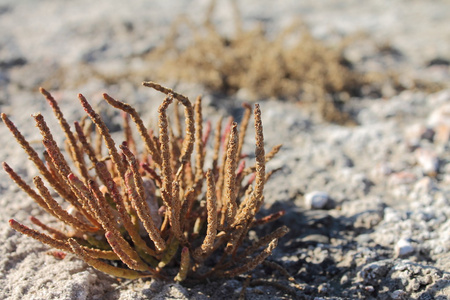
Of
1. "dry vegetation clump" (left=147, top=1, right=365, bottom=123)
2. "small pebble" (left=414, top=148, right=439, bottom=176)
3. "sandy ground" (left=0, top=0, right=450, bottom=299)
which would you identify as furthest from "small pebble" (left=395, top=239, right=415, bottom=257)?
"dry vegetation clump" (left=147, top=1, right=365, bottom=123)

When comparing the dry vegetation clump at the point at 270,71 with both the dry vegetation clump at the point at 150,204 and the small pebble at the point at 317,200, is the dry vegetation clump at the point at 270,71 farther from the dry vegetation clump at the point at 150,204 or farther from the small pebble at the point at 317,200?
the dry vegetation clump at the point at 150,204

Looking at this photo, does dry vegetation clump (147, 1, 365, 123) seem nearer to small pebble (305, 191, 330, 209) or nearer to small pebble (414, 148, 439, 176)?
small pebble (414, 148, 439, 176)

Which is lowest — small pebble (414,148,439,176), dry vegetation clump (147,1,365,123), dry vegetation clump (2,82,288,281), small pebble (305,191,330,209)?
small pebble (305,191,330,209)

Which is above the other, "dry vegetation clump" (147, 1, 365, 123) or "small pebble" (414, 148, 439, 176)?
"dry vegetation clump" (147, 1, 365, 123)

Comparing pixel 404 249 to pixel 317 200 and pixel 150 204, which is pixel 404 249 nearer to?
pixel 317 200

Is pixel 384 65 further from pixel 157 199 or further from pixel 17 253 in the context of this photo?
pixel 17 253

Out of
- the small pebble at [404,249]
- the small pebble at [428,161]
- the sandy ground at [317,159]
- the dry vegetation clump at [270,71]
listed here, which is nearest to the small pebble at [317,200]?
the sandy ground at [317,159]

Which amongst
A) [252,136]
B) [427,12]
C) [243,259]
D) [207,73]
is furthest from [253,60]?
[427,12]
